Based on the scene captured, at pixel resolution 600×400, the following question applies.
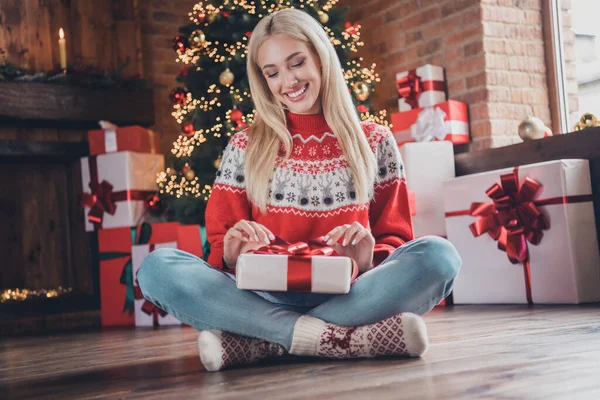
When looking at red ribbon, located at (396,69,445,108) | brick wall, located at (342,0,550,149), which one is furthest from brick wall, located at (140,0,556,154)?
red ribbon, located at (396,69,445,108)

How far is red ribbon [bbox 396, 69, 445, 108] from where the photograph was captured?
→ 11.2 feet

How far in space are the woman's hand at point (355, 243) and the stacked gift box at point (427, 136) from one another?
5.03ft

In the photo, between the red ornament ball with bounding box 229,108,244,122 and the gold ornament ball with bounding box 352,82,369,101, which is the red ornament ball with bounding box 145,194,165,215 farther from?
the gold ornament ball with bounding box 352,82,369,101

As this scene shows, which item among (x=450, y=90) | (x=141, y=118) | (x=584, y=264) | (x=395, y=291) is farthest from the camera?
(x=141, y=118)

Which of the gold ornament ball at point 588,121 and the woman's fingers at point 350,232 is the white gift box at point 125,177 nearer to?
the gold ornament ball at point 588,121

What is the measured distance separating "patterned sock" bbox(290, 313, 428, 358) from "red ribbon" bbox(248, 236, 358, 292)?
0.35 ft

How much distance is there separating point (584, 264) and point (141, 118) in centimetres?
225

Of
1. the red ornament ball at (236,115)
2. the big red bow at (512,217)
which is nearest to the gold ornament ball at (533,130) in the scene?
the big red bow at (512,217)

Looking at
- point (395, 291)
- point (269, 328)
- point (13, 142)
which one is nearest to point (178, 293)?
point (269, 328)

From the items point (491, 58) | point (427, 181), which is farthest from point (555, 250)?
point (491, 58)

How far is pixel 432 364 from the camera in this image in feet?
4.52

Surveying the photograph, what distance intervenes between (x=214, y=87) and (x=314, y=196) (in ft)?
5.35

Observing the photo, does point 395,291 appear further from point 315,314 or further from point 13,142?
point 13,142

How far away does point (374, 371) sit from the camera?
1317mm
